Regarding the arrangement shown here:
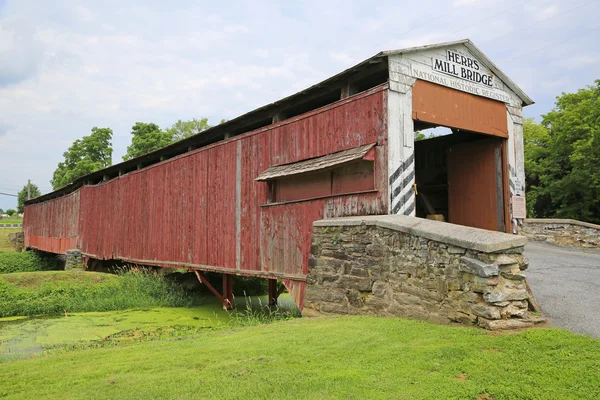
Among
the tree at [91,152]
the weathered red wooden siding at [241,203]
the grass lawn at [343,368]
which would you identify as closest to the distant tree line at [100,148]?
the tree at [91,152]

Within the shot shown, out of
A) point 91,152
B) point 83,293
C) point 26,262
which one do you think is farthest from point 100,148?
point 83,293

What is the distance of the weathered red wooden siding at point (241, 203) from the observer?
299 inches

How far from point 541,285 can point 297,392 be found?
5571 millimetres

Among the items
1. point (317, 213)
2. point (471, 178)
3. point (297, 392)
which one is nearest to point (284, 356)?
point (297, 392)

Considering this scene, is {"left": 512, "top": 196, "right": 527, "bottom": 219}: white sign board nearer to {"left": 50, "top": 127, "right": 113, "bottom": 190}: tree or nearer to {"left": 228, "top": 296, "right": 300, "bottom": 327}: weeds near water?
{"left": 228, "top": 296, "right": 300, "bottom": 327}: weeds near water

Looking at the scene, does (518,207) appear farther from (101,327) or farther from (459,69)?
(101,327)

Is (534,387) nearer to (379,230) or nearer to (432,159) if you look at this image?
(379,230)

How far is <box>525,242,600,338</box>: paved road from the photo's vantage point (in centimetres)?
539

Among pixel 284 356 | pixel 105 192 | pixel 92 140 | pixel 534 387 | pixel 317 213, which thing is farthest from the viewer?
pixel 92 140

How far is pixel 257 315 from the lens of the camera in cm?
956

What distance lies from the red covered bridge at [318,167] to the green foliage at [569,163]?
10.8 m

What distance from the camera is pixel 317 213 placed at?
8.05 metres

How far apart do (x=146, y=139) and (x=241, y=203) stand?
2589cm

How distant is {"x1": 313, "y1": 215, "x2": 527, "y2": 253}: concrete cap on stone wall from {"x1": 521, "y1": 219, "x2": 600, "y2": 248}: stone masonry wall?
7.66 metres
